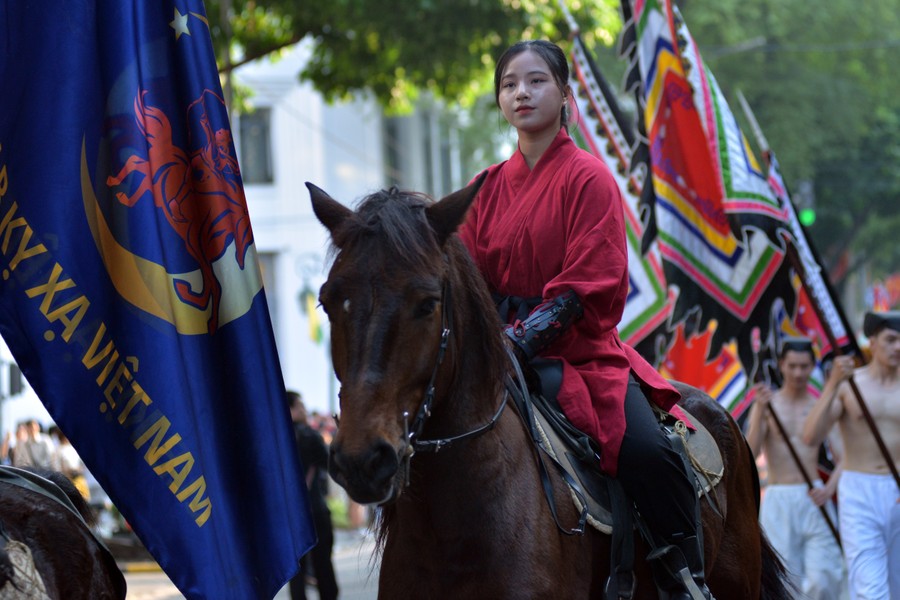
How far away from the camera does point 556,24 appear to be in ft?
52.8

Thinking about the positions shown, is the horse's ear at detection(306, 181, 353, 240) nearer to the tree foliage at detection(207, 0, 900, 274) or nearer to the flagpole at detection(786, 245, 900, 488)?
the flagpole at detection(786, 245, 900, 488)

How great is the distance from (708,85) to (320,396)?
78.4ft

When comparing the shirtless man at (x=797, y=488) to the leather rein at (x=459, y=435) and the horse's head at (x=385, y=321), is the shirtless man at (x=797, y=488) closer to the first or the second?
the leather rein at (x=459, y=435)

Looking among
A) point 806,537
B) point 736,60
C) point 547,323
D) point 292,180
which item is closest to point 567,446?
point 547,323

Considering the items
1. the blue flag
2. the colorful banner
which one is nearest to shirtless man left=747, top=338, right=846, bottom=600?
the colorful banner

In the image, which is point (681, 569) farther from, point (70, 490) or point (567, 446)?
point (70, 490)

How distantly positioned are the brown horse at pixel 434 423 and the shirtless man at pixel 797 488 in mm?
→ 5736

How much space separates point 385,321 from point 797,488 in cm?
716

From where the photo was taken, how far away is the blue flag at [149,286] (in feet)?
12.9

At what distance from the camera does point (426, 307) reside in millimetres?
4098

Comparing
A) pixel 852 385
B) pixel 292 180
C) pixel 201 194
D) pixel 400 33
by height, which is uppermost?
pixel 400 33

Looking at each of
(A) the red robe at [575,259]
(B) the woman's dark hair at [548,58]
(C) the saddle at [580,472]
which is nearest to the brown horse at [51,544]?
(C) the saddle at [580,472]

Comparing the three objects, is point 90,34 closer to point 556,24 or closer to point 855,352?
point 855,352

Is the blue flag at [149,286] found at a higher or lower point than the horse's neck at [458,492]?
higher
